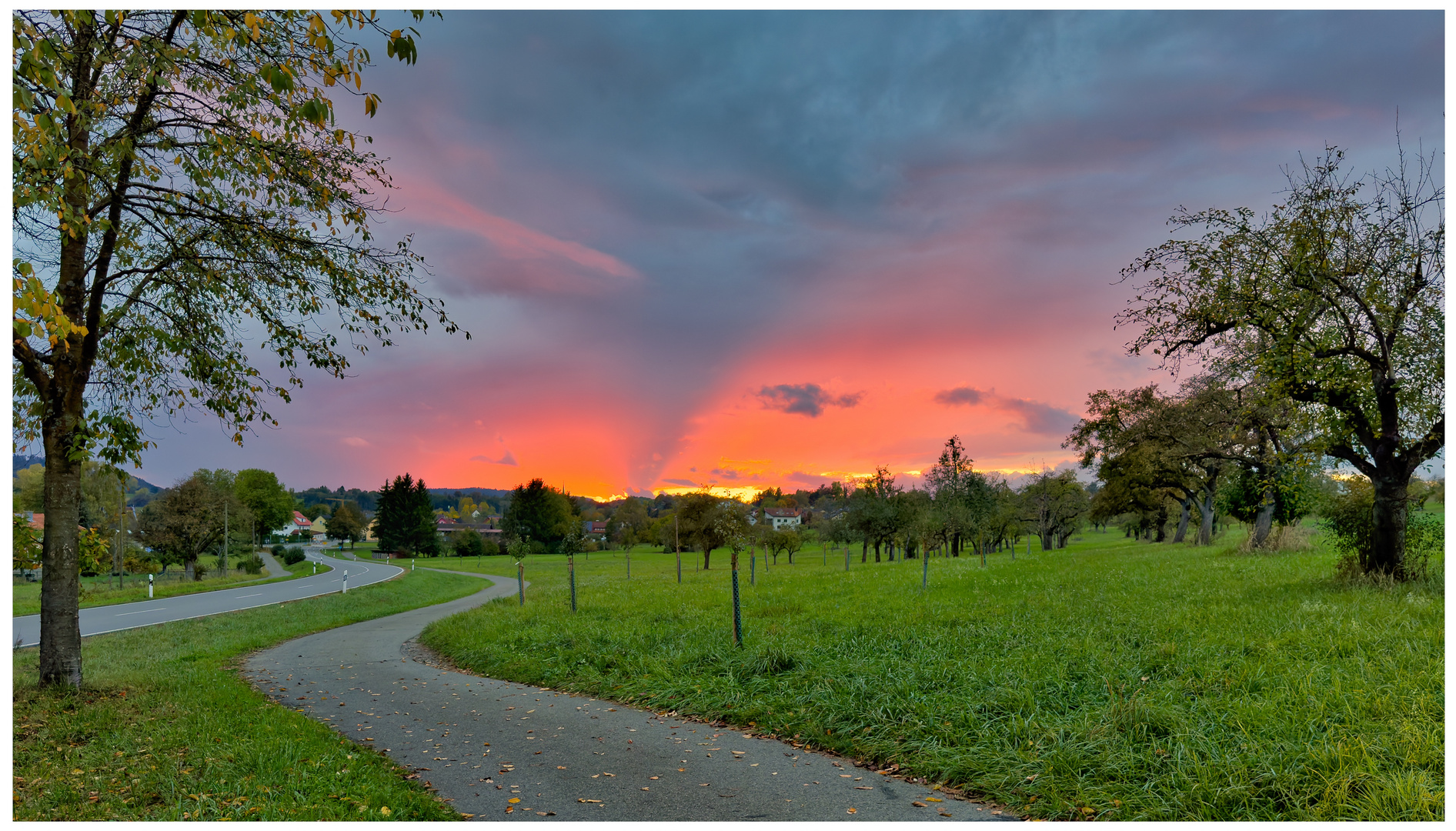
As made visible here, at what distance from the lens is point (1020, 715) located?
6891 mm

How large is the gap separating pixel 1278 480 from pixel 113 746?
58.9 feet

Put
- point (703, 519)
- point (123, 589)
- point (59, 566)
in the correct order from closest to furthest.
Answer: point (59, 566)
point (123, 589)
point (703, 519)

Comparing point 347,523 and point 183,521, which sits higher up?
point 183,521

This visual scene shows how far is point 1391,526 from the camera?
42.7 ft

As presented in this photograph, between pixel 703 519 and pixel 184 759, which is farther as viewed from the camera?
pixel 703 519

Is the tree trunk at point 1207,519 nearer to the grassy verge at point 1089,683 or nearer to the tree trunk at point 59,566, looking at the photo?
the grassy verge at point 1089,683

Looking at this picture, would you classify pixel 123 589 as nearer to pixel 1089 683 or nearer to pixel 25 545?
pixel 25 545

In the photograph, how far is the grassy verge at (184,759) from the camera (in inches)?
210

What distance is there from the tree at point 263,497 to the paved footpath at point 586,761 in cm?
8217

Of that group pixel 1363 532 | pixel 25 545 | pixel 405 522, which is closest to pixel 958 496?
pixel 1363 532

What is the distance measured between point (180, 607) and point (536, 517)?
76.8 meters

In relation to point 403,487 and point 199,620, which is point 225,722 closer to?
point 199,620

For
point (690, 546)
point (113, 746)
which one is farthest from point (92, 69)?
point (690, 546)

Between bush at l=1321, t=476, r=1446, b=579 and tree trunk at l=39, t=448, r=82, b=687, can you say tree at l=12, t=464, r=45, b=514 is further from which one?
bush at l=1321, t=476, r=1446, b=579
